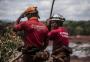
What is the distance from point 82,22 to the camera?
25.7 meters

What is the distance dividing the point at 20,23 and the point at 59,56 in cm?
169

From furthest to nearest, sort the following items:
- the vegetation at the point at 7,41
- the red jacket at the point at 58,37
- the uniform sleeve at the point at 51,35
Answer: the vegetation at the point at 7,41 → the red jacket at the point at 58,37 → the uniform sleeve at the point at 51,35

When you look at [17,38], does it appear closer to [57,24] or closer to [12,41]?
[12,41]

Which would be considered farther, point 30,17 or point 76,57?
point 76,57

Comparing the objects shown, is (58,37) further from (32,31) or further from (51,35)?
(32,31)

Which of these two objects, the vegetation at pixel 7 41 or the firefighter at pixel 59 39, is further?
the vegetation at pixel 7 41

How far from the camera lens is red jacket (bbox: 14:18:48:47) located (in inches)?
473

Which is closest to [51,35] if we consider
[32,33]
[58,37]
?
[58,37]

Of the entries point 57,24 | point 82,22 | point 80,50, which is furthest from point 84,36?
point 57,24

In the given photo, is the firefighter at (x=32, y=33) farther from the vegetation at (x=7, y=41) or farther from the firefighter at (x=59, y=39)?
the vegetation at (x=7, y=41)

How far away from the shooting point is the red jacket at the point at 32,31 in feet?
39.4

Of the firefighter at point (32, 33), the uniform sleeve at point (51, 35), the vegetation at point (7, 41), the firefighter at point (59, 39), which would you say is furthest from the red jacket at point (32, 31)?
the vegetation at point (7, 41)

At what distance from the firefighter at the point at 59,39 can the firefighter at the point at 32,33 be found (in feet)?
2.99

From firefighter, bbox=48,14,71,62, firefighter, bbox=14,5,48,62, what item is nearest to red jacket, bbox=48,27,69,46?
firefighter, bbox=48,14,71,62
